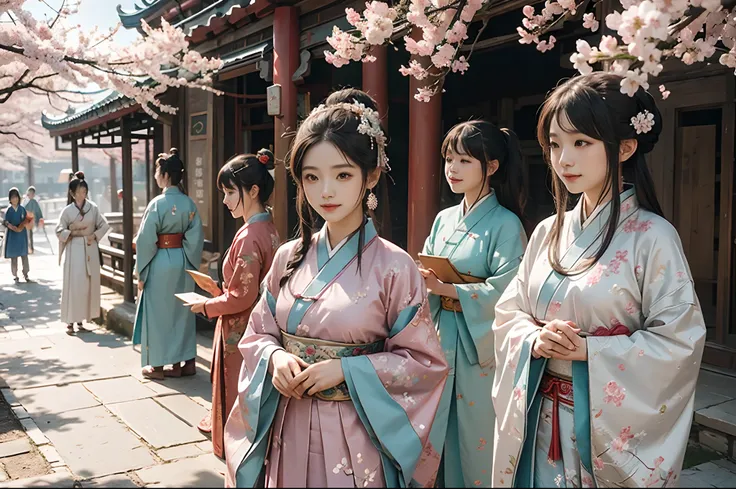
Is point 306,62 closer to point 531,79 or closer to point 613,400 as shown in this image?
point 531,79

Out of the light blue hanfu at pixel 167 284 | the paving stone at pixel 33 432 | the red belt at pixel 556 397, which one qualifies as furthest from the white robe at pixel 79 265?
the red belt at pixel 556 397

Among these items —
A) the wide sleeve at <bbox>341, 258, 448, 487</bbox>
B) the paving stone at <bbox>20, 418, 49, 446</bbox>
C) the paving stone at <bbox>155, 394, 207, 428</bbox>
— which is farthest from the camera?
the paving stone at <bbox>155, 394, 207, 428</bbox>

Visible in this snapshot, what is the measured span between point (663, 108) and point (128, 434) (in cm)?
524

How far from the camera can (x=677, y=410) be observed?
2416 mm

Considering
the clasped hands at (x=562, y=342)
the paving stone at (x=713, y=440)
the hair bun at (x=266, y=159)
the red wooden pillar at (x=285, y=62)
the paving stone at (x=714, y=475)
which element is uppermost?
the red wooden pillar at (x=285, y=62)

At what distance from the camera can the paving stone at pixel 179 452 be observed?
4973 millimetres

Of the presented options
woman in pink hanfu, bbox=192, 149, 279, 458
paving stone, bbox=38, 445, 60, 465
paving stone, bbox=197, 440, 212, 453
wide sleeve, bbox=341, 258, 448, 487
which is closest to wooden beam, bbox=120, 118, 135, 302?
paving stone, bbox=38, 445, 60, 465

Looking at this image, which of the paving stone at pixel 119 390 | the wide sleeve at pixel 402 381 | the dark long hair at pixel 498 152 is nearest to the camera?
the wide sleeve at pixel 402 381

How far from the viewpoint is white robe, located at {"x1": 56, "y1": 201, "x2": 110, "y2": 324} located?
385 inches

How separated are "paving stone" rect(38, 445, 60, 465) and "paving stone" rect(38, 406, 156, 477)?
39 mm

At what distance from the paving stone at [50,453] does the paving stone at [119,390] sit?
121 centimetres

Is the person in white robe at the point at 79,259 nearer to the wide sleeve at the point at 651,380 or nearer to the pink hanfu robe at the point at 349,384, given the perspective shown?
the pink hanfu robe at the point at 349,384

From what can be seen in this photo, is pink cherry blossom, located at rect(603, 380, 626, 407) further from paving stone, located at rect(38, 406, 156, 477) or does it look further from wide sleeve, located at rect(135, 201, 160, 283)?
wide sleeve, located at rect(135, 201, 160, 283)

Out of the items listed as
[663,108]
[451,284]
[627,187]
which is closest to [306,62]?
[663,108]
